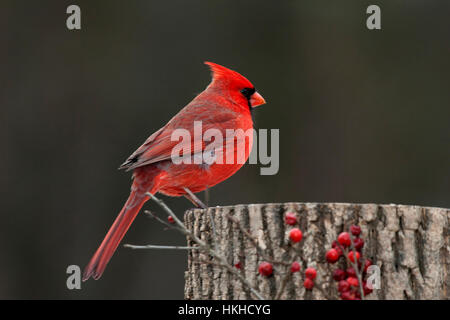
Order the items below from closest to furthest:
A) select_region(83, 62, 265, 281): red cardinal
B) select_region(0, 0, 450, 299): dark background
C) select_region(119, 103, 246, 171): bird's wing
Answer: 1. select_region(83, 62, 265, 281): red cardinal
2. select_region(119, 103, 246, 171): bird's wing
3. select_region(0, 0, 450, 299): dark background

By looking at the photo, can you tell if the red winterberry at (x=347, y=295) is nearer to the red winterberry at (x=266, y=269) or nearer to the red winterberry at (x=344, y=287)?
the red winterberry at (x=344, y=287)

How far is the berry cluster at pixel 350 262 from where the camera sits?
6.35 ft

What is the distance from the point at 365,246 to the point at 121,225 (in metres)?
1.23

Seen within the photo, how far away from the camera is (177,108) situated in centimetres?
576

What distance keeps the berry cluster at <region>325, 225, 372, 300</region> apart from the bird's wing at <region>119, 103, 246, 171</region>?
1.30 m

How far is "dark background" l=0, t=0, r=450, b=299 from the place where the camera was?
5426 millimetres

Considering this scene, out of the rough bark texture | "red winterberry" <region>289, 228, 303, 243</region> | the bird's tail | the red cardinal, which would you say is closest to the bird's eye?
the red cardinal

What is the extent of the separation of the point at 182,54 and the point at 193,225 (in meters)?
3.94

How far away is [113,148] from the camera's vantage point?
18.5 feet
